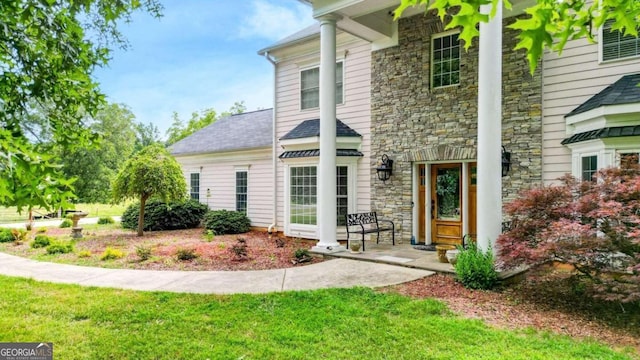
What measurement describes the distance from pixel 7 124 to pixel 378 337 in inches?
145

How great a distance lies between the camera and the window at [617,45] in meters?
6.97

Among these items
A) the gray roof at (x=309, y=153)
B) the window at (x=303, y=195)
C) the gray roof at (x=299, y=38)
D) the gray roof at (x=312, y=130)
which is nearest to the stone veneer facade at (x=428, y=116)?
the gray roof at (x=309, y=153)

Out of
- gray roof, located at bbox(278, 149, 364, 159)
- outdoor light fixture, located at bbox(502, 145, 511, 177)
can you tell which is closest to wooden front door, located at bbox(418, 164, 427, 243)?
gray roof, located at bbox(278, 149, 364, 159)

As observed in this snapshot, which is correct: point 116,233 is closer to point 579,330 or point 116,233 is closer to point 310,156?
point 310,156

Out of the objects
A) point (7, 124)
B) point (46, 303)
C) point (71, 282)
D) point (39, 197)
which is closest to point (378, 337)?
point (39, 197)

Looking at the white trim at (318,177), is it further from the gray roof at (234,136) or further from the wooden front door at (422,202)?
the gray roof at (234,136)

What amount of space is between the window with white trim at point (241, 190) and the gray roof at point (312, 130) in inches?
111

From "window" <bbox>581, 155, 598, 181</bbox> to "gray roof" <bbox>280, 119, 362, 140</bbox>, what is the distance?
16.8 feet

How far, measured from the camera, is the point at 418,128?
30.8 feet

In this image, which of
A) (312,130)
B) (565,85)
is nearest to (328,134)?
(312,130)

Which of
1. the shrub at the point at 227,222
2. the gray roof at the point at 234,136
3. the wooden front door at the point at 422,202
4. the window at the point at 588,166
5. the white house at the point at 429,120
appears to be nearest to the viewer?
the white house at the point at 429,120

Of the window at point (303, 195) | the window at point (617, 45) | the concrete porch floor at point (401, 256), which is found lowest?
the concrete porch floor at point (401, 256)

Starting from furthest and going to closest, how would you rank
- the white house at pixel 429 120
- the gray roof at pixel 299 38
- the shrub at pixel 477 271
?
the gray roof at pixel 299 38 < the white house at pixel 429 120 < the shrub at pixel 477 271

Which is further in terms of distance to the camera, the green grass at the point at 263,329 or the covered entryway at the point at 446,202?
the covered entryway at the point at 446,202
